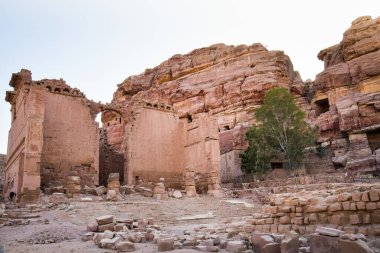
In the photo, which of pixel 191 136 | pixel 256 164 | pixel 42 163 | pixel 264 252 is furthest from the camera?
pixel 256 164

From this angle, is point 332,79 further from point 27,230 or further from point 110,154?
point 27,230

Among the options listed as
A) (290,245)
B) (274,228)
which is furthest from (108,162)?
(290,245)

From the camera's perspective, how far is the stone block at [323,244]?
186 inches

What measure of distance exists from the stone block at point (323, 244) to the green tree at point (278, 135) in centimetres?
2234

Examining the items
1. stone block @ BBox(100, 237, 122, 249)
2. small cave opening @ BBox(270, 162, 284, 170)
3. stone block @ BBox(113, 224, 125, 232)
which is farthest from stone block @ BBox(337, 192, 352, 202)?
small cave opening @ BBox(270, 162, 284, 170)

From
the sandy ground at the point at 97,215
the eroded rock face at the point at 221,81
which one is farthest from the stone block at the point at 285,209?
the eroded rock face at the point at 221,81

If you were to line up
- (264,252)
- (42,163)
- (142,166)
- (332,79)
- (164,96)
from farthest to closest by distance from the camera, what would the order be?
(164,96) < (332,79) < (142,166) < (42,163) < (264,252)

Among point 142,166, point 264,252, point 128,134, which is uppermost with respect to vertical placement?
point 128,134

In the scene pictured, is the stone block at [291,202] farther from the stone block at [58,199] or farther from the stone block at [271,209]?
the stone block at [58,199]

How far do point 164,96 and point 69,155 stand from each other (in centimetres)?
3232

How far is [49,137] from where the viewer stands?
15367 millimetres

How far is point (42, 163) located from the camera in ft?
48.9

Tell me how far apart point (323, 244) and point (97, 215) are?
26.1 feet

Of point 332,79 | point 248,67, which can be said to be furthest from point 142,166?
point 248,67
